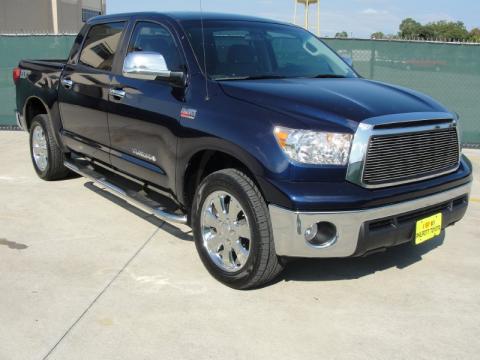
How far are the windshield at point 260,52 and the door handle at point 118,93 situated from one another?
0.84 meters

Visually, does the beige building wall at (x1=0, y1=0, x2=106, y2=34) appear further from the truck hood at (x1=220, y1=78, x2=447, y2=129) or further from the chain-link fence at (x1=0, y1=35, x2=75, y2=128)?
the truck hood at (x1=220, y1=78, x2=447, y2=129)

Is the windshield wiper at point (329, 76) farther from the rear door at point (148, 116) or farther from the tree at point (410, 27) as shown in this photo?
the tree at point (410, 27)

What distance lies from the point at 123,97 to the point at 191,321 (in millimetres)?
2161

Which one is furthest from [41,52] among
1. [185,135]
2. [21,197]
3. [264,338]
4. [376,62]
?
[264,338]

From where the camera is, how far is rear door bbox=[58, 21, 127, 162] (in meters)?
5.04

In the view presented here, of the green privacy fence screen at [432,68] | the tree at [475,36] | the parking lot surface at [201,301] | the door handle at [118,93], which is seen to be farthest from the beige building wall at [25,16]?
the tree at [475,36]

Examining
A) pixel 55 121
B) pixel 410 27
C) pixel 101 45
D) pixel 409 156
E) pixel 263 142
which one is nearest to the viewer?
pixel 263 142

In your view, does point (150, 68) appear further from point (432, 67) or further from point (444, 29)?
point (444, 29)

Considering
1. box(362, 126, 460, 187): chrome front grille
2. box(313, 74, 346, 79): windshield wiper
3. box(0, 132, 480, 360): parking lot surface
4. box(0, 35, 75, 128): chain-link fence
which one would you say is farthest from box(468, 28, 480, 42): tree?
box(0, 132, 480, 360): parking lot surface

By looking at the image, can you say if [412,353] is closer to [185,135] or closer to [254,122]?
[254,122]

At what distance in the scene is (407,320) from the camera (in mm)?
3412

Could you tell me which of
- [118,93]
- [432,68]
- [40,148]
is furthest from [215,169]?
[432,68]

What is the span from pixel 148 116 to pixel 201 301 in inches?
62.1

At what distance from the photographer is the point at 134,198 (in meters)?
4.69
